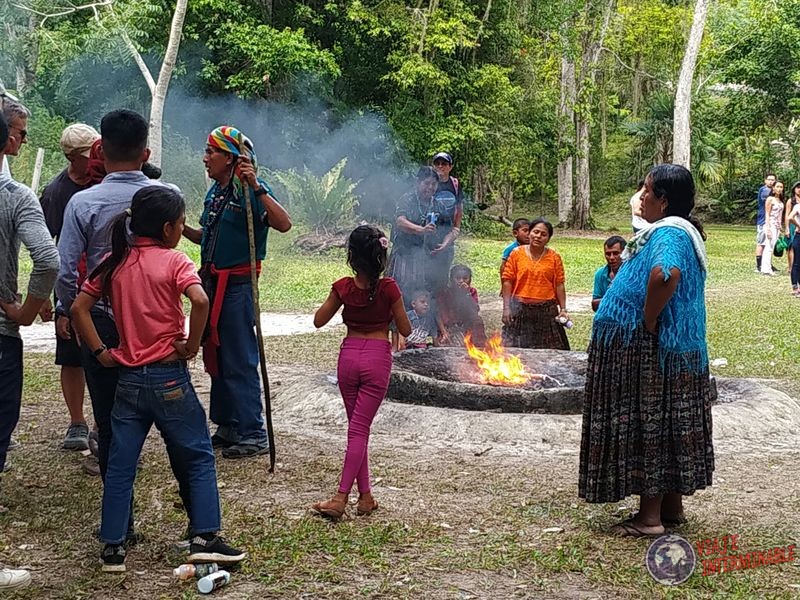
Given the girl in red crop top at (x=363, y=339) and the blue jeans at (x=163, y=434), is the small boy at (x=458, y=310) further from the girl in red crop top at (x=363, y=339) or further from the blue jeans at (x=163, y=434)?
Result: the blue jeans at (x=163, y=434)

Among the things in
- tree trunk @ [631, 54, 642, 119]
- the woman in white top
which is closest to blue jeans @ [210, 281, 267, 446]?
the woman in white top

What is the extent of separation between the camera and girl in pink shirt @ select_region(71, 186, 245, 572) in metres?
3.71

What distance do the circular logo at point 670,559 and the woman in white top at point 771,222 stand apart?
14.4 meters

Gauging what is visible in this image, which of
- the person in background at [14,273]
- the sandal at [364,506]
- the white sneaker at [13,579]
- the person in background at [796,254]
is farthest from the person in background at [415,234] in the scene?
the person in background at [796,254]

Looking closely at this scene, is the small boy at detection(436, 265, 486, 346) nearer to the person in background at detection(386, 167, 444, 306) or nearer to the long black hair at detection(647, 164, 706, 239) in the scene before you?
the person in background at detection(386, 167, 444, 306)

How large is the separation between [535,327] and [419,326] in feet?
4.32

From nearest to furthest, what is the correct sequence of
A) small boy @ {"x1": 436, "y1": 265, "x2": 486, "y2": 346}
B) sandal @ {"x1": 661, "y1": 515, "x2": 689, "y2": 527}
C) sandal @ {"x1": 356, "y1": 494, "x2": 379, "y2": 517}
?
sandal @ {"x1": 661, "y1": 515, "x2": 689, "y2": 527}
sandal @ {"x1": 356, "y1": 494, "x2": 379, "y2": 517}
small boy @ {"x1": 436, "y1": 265, "x2": 486, "y2": 346}

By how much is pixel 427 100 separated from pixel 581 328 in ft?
49.2

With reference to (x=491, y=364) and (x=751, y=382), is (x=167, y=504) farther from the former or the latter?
(x=751, y=382)

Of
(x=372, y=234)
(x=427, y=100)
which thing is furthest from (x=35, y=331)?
(x=427, y=100)

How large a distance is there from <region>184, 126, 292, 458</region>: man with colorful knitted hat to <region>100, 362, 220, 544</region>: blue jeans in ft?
5.49

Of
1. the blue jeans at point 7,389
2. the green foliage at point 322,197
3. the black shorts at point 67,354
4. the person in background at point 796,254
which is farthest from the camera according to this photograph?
the green foliage at point 322,197

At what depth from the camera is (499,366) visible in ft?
23.4

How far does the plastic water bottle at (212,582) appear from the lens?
355 centimetres
